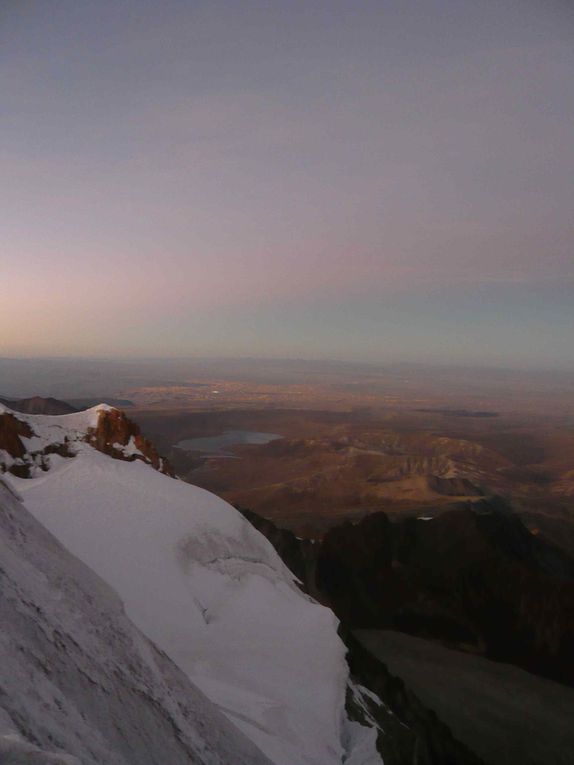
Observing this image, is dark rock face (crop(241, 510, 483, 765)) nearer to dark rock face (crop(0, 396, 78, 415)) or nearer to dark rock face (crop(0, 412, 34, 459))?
dark rock face (crop(0, 412, 34, 459))

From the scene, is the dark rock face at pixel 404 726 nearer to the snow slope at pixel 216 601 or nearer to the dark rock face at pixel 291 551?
the snow slope at pixel 216 601

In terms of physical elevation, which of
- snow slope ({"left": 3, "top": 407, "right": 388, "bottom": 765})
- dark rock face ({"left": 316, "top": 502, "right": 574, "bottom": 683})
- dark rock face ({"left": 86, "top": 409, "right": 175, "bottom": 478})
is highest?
dark rock face ({"left": 86, "top": 409, "right": 175, "bottom": 478})

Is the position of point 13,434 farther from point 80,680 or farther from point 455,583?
point 455,583

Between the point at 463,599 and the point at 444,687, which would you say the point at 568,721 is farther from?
the point at 463,599

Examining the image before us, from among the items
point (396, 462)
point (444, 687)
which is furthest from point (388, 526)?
point (396, 462)

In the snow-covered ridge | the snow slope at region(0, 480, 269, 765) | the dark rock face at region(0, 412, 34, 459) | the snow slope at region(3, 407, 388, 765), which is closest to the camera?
the snow slope at region(0, 480, 269, 765)

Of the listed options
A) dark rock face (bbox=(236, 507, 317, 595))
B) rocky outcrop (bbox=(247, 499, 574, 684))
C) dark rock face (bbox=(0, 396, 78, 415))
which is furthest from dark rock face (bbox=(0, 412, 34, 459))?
dark rock face (bbox=(0, 396, 78, 415))

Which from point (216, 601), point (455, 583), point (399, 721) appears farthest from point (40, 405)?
point (399, 721)

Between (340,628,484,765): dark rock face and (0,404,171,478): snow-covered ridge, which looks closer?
(340,628,484,765): dark rock face
